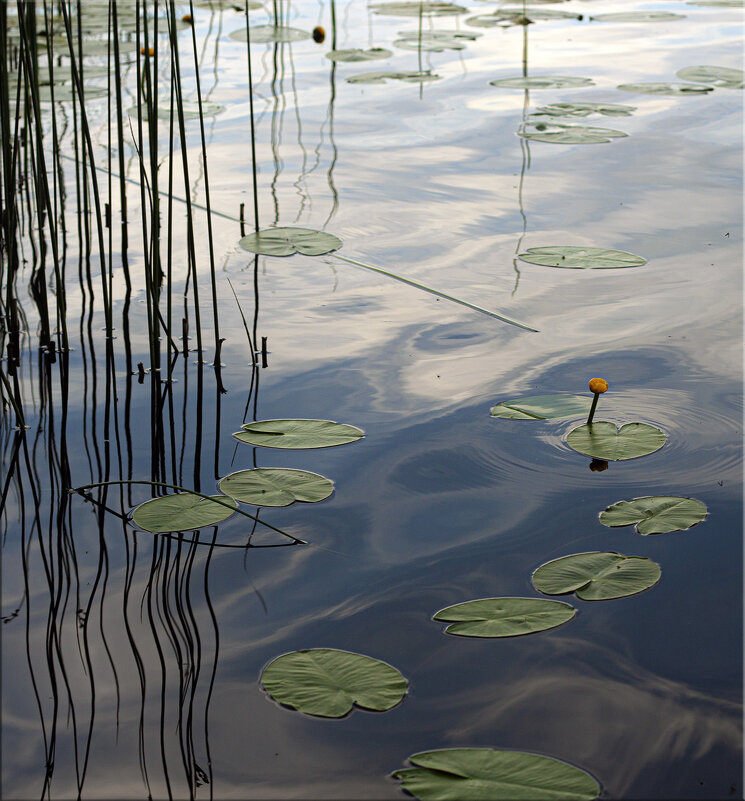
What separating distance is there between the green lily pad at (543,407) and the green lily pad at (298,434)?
9.8 inches

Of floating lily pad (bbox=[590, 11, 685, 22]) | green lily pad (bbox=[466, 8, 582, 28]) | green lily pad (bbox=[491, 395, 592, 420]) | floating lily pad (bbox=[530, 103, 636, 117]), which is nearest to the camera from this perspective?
green lily pad (bbox=[491, 395, 592, 420])

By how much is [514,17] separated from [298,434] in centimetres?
437

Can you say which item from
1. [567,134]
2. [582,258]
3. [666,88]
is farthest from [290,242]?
[666,88]

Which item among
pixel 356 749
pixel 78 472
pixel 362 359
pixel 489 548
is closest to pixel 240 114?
pixel 362 359

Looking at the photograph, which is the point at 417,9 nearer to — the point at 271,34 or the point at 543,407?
the point at 271,34

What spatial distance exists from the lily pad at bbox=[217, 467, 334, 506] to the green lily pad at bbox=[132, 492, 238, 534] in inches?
1.0

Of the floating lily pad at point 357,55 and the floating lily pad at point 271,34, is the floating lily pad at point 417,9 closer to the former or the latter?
the floating lily pad at point 271,34

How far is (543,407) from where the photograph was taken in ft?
5.17

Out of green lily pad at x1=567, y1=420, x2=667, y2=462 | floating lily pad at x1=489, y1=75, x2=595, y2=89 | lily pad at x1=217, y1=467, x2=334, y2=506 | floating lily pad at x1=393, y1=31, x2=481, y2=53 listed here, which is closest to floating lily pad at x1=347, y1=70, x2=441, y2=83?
floating lily pad at x1=489, y1=75, x2=595, y2=89

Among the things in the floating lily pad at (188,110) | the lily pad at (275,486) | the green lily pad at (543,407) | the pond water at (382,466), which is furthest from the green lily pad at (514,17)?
the lily pad at (275,486)

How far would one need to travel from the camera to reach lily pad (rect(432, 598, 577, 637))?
109cm

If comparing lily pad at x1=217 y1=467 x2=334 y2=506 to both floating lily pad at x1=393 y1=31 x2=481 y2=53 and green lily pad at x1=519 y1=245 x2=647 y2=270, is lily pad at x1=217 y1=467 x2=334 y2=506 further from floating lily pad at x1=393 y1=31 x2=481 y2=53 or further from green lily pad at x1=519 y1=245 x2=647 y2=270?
floating lily pad at x1=393 y1=31 x2=481 y2=53

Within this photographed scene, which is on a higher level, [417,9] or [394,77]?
[417,9]

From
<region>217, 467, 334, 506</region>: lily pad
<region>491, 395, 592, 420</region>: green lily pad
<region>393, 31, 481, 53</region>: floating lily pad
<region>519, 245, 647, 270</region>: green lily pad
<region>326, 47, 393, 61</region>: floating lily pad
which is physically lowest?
<region>217, 467, 334, 506</region>: lily pad
